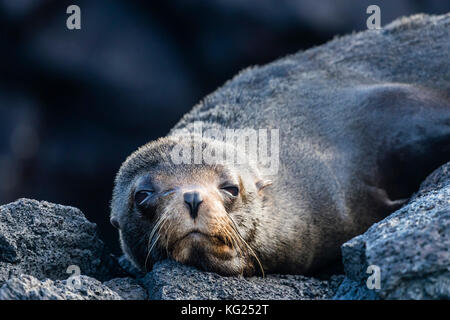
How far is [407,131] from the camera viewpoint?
803 cm

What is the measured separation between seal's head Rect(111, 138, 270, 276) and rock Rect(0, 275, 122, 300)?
859 millimetres

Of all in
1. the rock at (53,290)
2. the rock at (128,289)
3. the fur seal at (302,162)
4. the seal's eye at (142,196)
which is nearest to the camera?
the rock at (53,290)

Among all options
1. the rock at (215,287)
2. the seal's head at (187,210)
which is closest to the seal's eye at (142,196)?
the seal's head at (187,210)

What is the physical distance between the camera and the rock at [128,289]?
18.6ft

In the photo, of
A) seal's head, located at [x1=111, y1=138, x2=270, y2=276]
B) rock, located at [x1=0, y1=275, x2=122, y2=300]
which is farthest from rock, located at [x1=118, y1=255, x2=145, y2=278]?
rock, located at [x1=0, y1=275, x2=122, y2=300]

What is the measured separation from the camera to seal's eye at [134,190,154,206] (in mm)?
6291

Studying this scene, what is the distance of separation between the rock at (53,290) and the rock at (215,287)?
51 centimetres

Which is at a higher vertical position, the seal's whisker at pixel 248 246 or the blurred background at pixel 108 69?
the blurred background at pixel 108 69

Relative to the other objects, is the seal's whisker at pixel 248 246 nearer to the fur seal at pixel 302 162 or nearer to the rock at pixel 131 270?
the fur seal at pixel 302 162

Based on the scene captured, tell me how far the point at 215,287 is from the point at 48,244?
177 centimetres

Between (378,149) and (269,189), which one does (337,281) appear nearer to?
(269,189)

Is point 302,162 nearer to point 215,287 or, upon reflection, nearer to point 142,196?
point 142,196

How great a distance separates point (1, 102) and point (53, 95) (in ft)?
3.66

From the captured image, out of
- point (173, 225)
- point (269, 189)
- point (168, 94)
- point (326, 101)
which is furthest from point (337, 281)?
point (168, 94)
